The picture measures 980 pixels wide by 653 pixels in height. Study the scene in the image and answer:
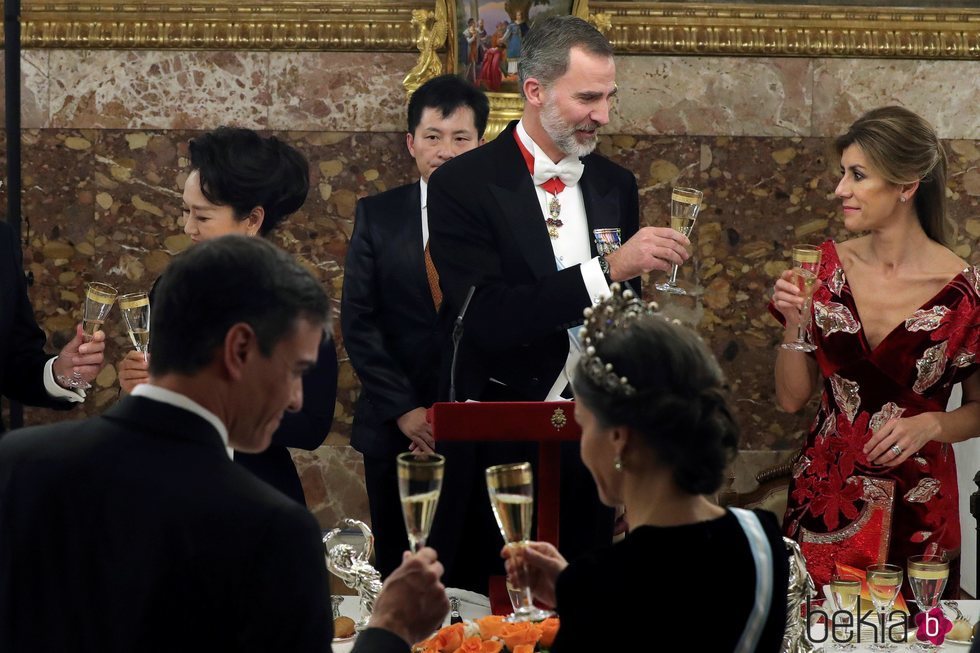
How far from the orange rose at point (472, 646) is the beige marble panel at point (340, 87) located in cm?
308

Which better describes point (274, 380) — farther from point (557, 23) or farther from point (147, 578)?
point (557, 23)

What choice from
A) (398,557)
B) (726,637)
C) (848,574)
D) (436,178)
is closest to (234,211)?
(436,178)

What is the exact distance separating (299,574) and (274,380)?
0.93 ft

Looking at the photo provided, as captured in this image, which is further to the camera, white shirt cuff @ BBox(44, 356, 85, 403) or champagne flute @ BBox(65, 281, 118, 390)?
white shirt cuff @ BBox(44, 356, 85, 403)

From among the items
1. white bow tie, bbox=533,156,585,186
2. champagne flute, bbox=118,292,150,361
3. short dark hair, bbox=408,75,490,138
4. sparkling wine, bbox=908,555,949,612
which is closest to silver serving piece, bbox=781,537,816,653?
sparkling wine, bbox=908,555,949,612

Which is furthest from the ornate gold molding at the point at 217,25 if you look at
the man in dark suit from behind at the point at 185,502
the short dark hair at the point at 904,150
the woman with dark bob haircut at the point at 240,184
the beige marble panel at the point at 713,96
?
the man in dark suit from behind at the point at 185,502

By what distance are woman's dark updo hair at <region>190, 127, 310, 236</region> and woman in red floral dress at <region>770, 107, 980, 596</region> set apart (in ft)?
5.13

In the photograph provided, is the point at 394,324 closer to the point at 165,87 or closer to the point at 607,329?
the point at 165,87

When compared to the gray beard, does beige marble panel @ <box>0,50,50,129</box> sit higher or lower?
higher

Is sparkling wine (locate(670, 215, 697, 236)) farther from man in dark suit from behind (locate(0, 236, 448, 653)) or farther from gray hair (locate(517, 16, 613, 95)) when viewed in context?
man in dark suit from behind (locate(0, 236, 448, 653))

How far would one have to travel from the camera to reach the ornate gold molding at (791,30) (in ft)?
18.0

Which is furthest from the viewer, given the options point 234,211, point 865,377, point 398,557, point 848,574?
point 398,557

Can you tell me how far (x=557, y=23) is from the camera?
160 inches

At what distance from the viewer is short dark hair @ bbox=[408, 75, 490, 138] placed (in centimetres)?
492
